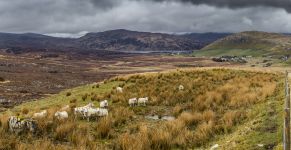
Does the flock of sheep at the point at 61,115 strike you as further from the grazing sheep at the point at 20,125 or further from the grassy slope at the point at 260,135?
the grassy slope at the point at 260,135

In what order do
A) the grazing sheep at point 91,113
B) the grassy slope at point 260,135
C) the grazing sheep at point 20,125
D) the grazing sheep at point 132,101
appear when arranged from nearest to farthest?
the grassy slope at point 260,135
the grazing sheep at point 20,125
the grazing sheep at point 91,113
the grazing sheep at point 132,101

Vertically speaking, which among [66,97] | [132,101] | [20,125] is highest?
[20,125]

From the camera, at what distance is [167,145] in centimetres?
1241

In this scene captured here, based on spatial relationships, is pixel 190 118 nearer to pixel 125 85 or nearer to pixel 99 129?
pixel 99 129

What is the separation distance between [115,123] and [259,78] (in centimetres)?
1996

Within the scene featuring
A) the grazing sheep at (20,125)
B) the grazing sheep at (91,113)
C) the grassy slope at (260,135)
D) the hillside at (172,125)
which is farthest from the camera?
the grazing sheep at (91,113)

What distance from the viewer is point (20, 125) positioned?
46.2ft

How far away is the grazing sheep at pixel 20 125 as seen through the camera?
1404 cm

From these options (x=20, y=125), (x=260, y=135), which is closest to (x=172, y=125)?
(x=260, y=135)

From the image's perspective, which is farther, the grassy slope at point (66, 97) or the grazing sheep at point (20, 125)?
the grassy slope at point (66, 97)

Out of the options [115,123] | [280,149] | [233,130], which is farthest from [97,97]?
[280,149]

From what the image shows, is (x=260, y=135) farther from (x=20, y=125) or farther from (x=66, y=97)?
(x=66, y=97)

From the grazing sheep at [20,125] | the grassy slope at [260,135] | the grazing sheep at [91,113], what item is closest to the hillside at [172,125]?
the grassy slope at [260,135]

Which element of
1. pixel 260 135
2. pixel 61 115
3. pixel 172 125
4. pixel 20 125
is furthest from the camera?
pixel 61 115
